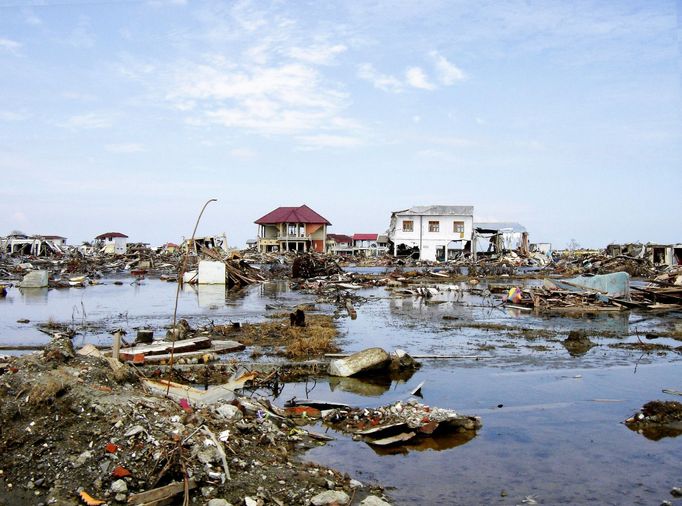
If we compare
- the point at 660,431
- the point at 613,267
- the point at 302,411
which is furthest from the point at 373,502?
the point at 613,267

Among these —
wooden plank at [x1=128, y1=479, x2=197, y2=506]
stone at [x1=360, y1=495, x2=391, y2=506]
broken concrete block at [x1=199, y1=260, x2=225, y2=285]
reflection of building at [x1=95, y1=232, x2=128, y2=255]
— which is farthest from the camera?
reflection of building at [x1=95, y1=232, x2=128, y2=255]

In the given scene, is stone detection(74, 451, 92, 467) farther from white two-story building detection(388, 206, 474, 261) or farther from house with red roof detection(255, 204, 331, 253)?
house with red roof detection(255, 204, 331, 253)

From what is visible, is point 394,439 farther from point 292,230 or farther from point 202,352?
point 292,230

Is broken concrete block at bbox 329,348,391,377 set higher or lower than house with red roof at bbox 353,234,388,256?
lower

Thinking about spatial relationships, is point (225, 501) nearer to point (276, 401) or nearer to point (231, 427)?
point (231, 427)

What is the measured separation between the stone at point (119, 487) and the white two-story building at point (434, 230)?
51.3 meters

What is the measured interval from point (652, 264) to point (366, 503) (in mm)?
46871

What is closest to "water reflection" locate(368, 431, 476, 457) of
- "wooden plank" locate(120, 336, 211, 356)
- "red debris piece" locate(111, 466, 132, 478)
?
"red debris piece" locate(111, 466, 132, 478)

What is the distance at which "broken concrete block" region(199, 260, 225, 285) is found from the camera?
3341 cm

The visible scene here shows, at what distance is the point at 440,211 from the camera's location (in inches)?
2179

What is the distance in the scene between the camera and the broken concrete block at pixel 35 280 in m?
31.5

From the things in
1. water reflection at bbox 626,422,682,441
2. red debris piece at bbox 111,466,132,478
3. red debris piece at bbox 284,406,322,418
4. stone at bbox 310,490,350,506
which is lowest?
water reflection at bbox 626,422,682,441

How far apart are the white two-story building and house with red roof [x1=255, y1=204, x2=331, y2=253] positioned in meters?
12.8

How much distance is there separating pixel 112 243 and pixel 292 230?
71.1ft
